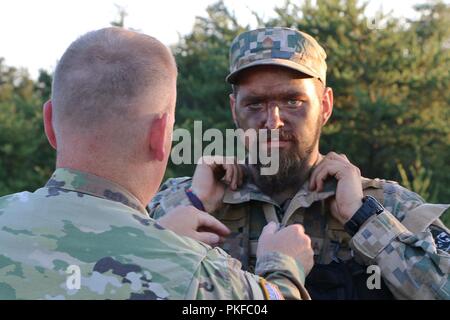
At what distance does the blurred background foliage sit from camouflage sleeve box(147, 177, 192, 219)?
9.86m

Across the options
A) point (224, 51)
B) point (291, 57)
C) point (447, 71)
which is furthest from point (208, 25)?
point (291, 57)

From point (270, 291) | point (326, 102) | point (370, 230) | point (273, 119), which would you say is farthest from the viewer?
point (326, 102)

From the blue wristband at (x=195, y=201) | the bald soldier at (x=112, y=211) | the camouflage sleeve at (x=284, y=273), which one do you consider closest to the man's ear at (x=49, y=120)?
the bald soldier at (x=112, y=211)

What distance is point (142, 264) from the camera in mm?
1782

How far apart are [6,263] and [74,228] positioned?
0.20 metres

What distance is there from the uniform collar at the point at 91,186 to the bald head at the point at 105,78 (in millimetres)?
141

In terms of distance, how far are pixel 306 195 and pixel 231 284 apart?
146 cm

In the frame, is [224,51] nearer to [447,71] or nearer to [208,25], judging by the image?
[208,25]

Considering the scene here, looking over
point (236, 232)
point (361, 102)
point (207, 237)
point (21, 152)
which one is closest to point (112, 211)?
point (207, 237)

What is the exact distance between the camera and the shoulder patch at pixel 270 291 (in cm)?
188

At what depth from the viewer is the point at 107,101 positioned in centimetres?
198

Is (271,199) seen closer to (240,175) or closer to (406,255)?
(240,175)

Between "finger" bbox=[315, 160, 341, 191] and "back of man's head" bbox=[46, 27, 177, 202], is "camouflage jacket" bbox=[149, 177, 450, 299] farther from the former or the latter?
"back of man's head" bbox=[46, 27, 177, 202]

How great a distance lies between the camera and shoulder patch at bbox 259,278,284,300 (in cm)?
188
